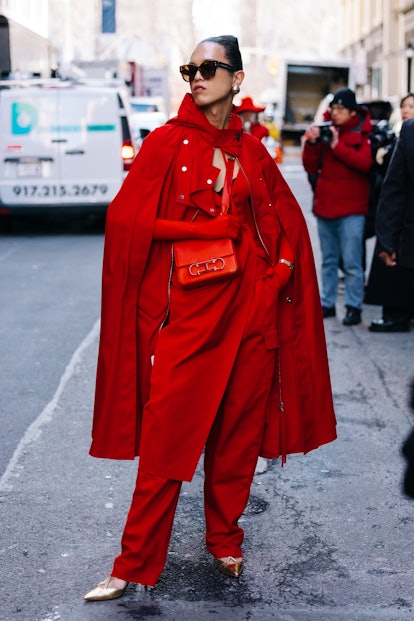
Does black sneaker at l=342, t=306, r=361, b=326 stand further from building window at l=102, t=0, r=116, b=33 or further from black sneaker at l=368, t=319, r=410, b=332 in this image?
building window at l=102, t=0, r=116, b=33

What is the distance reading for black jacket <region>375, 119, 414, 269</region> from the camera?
6223 mm

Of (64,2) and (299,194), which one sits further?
(64,2)

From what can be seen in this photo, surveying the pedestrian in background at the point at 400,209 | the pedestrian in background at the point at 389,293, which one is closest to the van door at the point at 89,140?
the pedestrian in background at the point at 389,293

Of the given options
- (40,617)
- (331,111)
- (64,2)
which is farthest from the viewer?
(64,2)

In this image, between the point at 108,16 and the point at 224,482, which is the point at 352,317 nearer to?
the point at 224,482

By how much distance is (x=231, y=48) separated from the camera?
3.95 meters

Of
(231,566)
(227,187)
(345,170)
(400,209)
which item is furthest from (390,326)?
(227,187)

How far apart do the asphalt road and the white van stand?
7.59 meters

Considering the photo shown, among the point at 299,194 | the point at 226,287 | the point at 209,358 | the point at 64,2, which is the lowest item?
the point at 299,194

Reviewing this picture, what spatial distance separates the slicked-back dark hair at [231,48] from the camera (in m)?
3.94

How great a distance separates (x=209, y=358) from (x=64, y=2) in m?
68.3

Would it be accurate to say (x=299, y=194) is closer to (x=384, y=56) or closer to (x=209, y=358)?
(x=209, y=358)

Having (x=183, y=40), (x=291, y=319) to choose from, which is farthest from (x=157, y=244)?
(x=183, y=40)

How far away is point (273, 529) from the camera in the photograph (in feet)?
15.4
